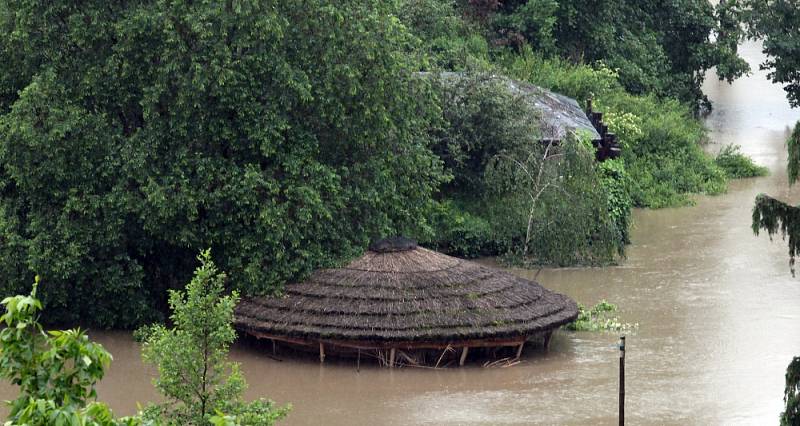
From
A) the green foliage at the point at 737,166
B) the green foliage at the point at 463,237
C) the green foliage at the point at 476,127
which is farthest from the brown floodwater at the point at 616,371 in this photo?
Result: the green foliage at the point at 737,166

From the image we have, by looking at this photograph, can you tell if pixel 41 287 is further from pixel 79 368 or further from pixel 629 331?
pixel 79 368

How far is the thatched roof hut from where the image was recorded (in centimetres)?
2116

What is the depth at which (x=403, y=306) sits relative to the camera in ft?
70.1

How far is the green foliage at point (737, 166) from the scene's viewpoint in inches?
1539

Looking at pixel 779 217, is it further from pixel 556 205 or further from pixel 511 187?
pixel 511 187

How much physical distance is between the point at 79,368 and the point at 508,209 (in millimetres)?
19801

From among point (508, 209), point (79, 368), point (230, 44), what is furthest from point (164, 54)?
point (79, 368)

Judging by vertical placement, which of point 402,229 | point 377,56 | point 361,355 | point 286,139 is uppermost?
point 377,56

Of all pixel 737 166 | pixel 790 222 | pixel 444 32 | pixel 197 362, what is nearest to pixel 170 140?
pixel 197 362

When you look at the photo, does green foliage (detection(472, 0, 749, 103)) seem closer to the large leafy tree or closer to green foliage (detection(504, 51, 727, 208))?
green foliage (detection(504, 51, 727, 208))

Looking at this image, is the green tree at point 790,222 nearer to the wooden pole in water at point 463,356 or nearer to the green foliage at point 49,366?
the green foliage at point 49,366

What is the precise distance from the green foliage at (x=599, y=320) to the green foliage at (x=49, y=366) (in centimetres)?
1555

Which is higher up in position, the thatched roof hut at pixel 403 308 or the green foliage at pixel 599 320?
the thatched roof hut at pixel 403 308

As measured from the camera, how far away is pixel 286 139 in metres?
23.1
